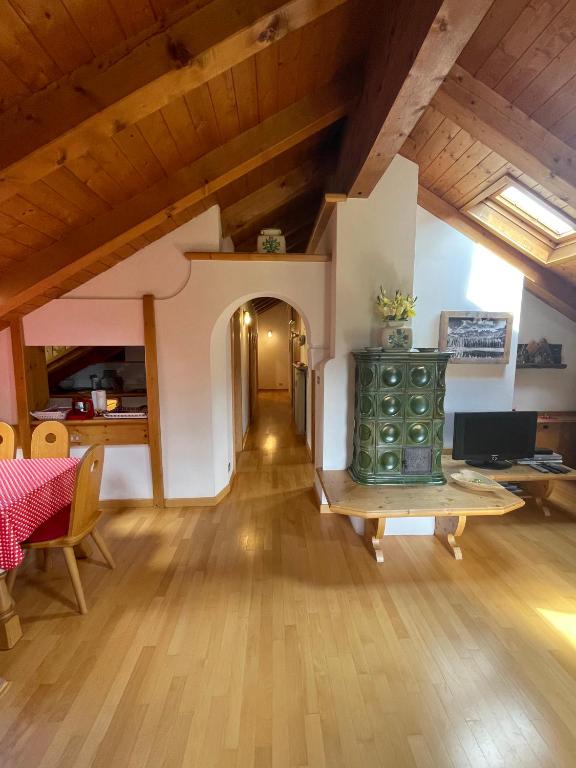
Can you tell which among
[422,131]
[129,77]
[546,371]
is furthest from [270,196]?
[546,371]

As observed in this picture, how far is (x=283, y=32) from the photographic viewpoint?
1.28 metres

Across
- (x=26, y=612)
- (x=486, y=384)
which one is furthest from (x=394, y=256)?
(x=26, y=612)

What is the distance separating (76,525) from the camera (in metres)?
1.94

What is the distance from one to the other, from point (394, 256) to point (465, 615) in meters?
2.48

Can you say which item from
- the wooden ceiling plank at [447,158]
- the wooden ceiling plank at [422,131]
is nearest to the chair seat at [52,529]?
the wooden ceiling plank at [422,131]

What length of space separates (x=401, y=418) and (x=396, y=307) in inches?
32.8

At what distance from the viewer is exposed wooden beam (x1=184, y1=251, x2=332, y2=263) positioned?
2.84 metres

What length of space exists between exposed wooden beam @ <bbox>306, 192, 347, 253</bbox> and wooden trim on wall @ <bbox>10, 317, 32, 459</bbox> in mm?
2749

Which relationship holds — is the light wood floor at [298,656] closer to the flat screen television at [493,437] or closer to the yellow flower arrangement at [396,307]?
the flat screen television at [493,437]

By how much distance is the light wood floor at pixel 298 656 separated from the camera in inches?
50.9

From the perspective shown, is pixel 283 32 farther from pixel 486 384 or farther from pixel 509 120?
pixel 486 384

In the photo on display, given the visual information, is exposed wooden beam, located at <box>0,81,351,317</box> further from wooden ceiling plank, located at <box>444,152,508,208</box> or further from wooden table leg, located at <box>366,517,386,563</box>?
wooden table leg, located at <box>366,517,386,563</box>

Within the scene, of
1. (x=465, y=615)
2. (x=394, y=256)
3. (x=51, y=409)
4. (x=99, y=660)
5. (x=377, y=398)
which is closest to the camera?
(x=99, y=660)

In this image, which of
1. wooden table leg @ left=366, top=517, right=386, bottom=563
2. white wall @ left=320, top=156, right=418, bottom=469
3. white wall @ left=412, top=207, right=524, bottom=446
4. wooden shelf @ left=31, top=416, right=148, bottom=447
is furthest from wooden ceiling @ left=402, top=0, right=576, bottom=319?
wooden shelf @ left=31, top=416, right=148, bottom=447
